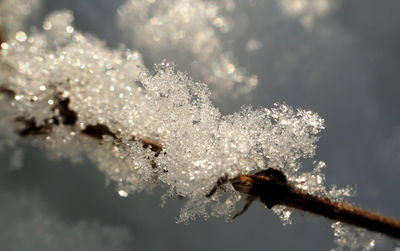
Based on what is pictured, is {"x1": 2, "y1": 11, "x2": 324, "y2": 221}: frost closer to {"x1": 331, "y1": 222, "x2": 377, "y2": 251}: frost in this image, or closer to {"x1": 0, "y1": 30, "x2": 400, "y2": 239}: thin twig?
{"x1": 0, "y1": 30, "x2": 400, "y2": 239}: thin twig

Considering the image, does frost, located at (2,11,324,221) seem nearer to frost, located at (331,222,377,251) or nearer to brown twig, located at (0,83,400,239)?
brown twig, located at (0,83,400,239)

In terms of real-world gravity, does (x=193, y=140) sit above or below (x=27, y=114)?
above

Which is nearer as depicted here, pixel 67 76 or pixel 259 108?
pixel 67 76

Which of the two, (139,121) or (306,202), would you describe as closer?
(306,202)

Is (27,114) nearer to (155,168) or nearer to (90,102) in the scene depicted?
(90,102)

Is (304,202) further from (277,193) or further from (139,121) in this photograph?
(139,121)

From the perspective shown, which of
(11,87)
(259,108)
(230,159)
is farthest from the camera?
(259,108)

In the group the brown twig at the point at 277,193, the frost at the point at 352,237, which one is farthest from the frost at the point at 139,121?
the frost at the point at 352,237

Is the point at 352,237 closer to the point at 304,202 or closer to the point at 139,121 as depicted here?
the point at 304,202

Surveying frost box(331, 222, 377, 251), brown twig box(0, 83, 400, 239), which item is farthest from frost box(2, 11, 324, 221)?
frost box(331, 222, 377, 251)

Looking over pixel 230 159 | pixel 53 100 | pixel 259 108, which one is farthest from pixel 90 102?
pixel 259 108

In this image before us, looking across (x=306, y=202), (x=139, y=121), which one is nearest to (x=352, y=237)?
(x=306, y=202)
